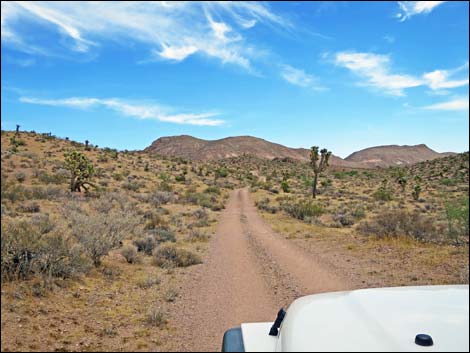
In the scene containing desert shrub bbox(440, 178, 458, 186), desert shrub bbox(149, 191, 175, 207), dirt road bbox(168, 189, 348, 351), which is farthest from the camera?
desert shrub bbox(440, 178, 458, 186)

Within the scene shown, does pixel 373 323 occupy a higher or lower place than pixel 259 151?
lower

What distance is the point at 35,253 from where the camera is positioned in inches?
291

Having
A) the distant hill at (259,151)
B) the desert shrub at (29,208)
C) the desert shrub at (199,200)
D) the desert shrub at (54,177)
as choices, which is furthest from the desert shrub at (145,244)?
the distant hill at (259,151)

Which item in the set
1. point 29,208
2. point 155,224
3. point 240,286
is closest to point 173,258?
point 240,286

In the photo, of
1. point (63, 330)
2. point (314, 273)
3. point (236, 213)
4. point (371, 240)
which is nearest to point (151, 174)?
point (236, 213)

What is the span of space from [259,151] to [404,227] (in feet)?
387

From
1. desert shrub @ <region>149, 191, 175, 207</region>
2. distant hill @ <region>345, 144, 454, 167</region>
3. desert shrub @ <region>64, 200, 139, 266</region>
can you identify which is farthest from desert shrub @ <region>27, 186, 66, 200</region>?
distant hill @ <region>345, 144, 454, 167</region>

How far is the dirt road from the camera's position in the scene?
6184mm

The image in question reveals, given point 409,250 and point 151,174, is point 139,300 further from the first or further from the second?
point 151,174

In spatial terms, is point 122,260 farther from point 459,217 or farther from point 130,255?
point 459,217

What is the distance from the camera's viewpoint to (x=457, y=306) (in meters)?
2.48

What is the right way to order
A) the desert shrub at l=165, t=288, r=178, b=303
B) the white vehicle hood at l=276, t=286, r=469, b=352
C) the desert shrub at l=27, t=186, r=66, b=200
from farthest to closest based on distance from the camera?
the desert shrub at l=27, t=186, r=66, b=200 < the desert shrub at l=165, t=288, r=178, b=303 < the white vehicle hood at l=276, t=286, r=469, b=352

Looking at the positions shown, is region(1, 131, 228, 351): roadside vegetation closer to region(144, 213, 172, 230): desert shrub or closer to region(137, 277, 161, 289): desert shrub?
region(137, 277, 161, 289): desert shrub

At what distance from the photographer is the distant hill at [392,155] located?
154 meters
